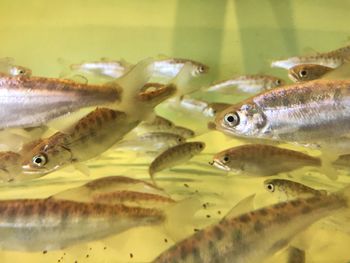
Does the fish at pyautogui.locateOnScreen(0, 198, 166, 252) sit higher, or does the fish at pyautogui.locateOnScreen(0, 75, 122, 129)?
the fish at pyautogui.locateOnScreen(0, 75, 122, 129)

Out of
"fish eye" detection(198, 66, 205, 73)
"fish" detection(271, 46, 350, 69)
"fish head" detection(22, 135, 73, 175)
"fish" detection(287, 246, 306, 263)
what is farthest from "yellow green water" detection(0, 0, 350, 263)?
"fish head" detection(22, 135, 73, 175)

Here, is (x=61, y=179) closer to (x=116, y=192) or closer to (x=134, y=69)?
(x=116, y=192)

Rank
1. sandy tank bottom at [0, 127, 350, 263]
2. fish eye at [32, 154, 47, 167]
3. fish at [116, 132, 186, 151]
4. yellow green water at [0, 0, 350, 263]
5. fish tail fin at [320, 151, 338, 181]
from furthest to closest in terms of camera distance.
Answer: yellow green water at [0, 0, 350, 263] → fish at [116, 132, 186, 151] → sandy tank bottom at [0, 127, 350, 263] → fish tail fin at [320, 151, 338, 181] → fish eye at [32, 154, 47, 167]

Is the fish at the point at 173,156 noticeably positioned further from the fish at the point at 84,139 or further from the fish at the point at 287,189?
the fish at the point at 84,139

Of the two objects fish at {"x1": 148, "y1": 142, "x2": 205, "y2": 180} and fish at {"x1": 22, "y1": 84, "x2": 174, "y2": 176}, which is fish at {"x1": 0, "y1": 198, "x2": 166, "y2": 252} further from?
fish at {"x1": 148, "y1": 142, "x2": 205, "y2": 180}

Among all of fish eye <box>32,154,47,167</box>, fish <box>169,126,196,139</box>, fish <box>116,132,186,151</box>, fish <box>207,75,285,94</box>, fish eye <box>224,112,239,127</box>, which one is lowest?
fish eye <box>32,154,47,167</box>

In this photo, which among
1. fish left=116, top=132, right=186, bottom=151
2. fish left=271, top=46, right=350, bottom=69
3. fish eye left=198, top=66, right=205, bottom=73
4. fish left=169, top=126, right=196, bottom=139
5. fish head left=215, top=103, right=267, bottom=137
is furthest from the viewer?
fish eye left=198, top=66, right=205, bottom=73

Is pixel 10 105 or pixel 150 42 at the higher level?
→ pixel 150 42

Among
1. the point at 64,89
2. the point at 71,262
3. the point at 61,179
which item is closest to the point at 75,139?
the point at 64,89
